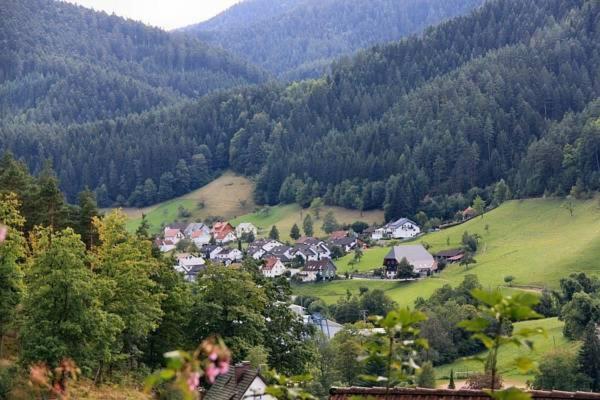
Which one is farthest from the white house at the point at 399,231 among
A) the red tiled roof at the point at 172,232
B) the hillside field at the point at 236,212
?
the red tiled roof at the point at 172,232

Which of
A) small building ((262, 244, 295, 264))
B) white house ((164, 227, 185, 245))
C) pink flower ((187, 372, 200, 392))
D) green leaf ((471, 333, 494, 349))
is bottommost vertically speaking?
white house ((164, 227, 185, 245))

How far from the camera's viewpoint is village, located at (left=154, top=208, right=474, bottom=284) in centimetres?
10988

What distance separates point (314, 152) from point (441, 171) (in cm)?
3410

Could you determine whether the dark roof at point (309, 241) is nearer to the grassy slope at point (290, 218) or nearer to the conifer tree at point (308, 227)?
the conifer tree at point (308, 227)

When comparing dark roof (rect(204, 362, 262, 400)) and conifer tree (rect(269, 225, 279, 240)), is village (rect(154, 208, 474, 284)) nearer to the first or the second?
conifer tree (rect(269, 225, 279, 240))

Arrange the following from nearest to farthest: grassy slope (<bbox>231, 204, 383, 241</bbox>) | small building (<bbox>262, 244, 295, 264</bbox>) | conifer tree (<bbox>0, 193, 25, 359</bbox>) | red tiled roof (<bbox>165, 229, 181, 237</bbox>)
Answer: conifer tree (<bbox>0, 193, 25, 359</bbox>)
small building (<bbox>262, 244, 295, 264</bbox>)
grassy slope (<bbox>231, 204, 383, 241</bbox>)
red tiled roof (<bbox>165, 229, 181, 237</bbox>)

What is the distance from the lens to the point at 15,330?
34.1m

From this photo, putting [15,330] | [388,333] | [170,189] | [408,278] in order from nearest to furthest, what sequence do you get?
[388,333], [15,330], [408,278], [170,189]

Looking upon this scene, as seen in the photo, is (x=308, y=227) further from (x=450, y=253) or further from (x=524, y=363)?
(x=524, y=363)

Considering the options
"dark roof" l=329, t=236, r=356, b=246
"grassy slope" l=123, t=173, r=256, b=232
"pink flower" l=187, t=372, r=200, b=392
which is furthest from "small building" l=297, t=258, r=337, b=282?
"pink flower" l=187, t=372, r=200, b=392

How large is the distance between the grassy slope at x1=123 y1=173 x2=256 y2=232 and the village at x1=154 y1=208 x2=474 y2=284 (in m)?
10.1

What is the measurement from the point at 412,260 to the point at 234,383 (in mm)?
78745

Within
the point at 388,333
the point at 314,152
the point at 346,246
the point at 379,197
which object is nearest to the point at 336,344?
the point at 388,333

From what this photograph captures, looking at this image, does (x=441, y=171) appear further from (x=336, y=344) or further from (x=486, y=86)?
(x=336, y=344)
